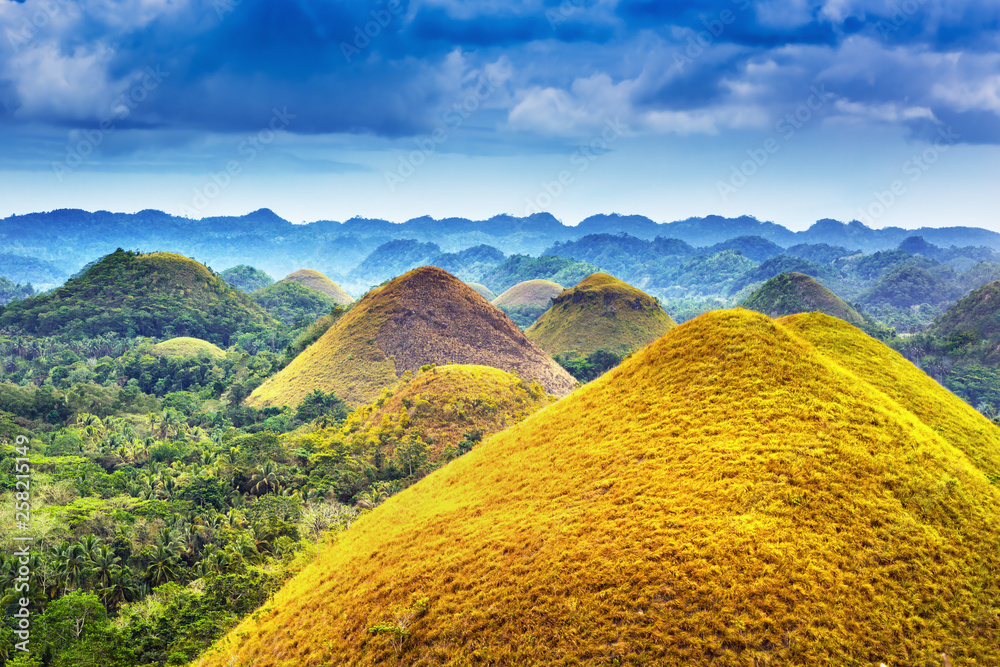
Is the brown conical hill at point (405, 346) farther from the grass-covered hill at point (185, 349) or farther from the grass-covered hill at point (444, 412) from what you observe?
the grass-covered hill at point (185, 349)

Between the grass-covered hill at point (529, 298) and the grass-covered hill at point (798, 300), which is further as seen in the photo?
the grass-covered hill at point (529, 298)

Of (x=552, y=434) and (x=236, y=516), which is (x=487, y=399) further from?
(x=552, y=434)

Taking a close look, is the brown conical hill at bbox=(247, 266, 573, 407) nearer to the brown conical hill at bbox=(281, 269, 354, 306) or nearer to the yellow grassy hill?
the yellow grassy hill

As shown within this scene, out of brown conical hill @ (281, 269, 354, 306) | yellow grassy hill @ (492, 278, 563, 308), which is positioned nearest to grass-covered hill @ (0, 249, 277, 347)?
Result: brown conical hill @ (281, 269, 354, 306)

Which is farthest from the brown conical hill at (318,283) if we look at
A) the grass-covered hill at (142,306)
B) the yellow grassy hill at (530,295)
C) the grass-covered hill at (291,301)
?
the grass-covered hill at (142,306)

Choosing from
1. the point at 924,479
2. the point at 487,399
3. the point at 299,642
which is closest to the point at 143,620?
the point at 299,642

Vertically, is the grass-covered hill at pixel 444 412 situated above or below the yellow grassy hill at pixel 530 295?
below
